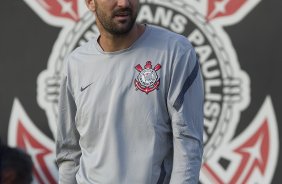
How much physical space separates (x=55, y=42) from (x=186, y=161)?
2195 mm

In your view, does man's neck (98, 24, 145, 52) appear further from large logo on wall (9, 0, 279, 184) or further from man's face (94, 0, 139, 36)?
large logo on wall (9, 0, 279, 184)

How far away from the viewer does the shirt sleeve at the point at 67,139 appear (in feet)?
10.4

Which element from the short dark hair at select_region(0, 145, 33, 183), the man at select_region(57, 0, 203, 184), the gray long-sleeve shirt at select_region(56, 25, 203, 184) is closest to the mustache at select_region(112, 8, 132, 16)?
the man at select_region(57, 0, 203, 184)

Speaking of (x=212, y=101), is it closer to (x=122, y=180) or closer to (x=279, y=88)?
(x=279, y=88)

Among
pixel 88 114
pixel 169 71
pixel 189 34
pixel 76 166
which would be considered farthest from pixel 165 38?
pixel 189 34

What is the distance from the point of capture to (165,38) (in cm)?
298

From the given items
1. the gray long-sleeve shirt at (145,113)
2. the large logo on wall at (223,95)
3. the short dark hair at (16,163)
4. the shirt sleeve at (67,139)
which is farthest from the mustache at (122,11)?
the large logo on wall at (223,95)

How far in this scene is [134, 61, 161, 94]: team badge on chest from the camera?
287 centimetres

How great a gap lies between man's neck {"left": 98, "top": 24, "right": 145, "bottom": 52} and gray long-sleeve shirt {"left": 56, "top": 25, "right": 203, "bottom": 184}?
0.02m

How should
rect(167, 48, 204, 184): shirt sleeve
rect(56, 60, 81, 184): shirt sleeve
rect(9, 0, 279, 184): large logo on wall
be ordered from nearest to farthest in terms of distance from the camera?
rect(167, 48, 204, 184): shirt sleeve, rect(56, 60, 81, 184): shirt sleeve, rect(9, 0, 279, 184): large logo on wall

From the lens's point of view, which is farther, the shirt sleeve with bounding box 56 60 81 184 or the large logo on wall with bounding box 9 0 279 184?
the large logo on wall with bounding box 9 0 279 184

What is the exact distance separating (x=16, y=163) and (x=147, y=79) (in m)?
1.72

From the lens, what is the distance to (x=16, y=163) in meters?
4.40

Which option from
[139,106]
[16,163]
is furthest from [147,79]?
[16,163]
